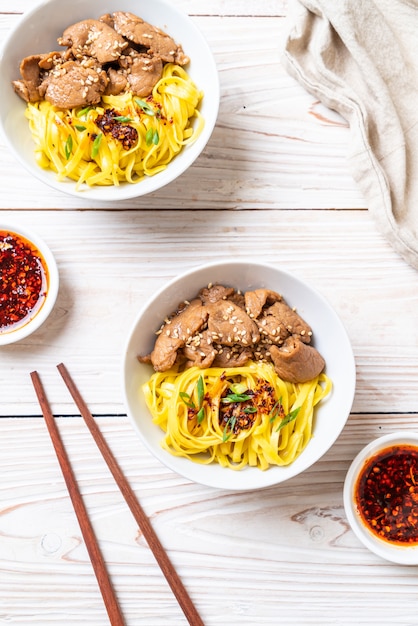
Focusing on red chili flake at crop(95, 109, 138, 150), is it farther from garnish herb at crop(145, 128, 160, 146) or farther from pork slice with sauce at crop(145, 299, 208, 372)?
pork slice with sauce at crop(145, 299, 208, 372)

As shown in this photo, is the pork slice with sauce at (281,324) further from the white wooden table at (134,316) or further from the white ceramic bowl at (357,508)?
the white ceramic bowl at (357,508)

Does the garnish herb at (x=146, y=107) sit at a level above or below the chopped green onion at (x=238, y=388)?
above

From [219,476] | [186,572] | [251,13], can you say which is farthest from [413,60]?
[186,572]

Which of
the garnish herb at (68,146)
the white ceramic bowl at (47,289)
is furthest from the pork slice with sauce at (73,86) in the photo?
the white ceramic bowl at (47,289)

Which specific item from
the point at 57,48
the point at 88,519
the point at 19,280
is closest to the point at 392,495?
the point at 88,519

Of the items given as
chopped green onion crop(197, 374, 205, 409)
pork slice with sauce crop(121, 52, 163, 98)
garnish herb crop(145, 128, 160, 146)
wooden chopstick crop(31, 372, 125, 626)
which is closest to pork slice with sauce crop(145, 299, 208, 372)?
chopped green onion crop(197, 374, 205, 409)

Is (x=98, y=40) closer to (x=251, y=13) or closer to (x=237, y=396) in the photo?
(x=251, y=13)
